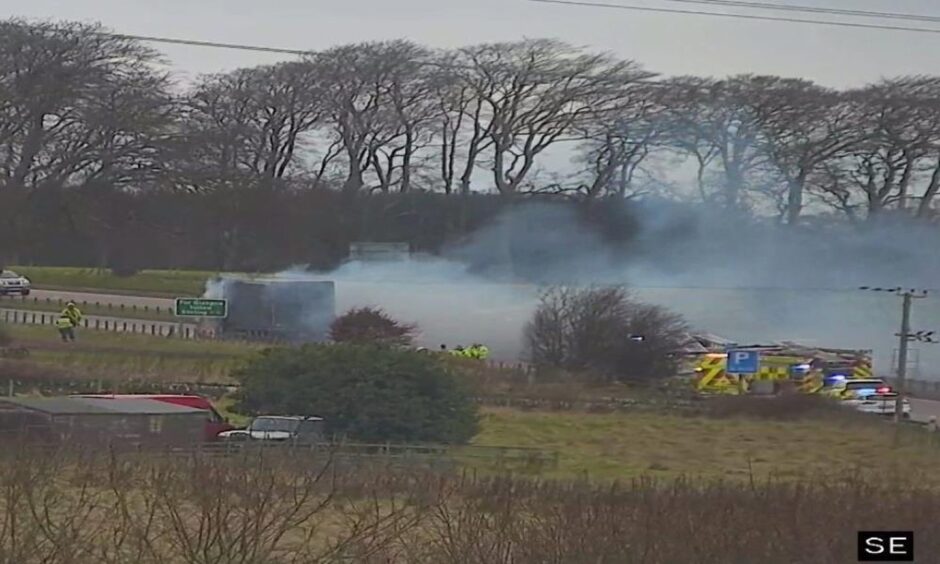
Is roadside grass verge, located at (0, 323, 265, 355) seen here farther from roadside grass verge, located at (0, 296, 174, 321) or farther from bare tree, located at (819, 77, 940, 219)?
bare tree, located at (819, 77, 940, 219)

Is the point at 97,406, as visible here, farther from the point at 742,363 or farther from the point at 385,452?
the point at 742,363

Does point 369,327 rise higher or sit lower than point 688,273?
lower

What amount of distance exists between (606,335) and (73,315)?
9.24m

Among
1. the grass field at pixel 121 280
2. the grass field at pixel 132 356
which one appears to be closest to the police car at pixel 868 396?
the grass field at pixel 132 356

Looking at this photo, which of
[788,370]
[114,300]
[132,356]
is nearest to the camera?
[132,356]

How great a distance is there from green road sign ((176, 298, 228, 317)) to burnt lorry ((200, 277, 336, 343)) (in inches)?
40.4

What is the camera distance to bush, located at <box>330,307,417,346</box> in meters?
23.9

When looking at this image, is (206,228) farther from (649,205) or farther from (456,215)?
(649,205)

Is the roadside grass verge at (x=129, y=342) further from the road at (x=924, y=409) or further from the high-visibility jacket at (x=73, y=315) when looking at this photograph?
the road at (x=924, y=409)

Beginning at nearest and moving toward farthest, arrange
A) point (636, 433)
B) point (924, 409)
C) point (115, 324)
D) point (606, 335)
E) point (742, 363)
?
point (636, 433) → point (924, 409) → point (742, 363) → point (606, 335) → point (115, 324)

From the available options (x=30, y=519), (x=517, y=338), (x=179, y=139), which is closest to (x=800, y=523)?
(x=30, y=519)

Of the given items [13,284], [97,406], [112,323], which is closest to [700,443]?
[97,406]

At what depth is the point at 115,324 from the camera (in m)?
25.2

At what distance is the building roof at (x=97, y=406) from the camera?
525 inches
